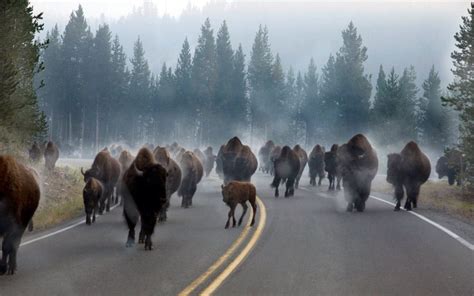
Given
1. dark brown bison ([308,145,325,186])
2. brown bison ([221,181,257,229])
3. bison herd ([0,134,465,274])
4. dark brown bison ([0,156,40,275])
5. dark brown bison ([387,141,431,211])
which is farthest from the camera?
dark brown bison ([308,145,325,186])

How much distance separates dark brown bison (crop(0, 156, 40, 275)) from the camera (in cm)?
845

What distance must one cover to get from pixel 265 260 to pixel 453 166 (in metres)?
29.0

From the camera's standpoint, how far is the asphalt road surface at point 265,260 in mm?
7809

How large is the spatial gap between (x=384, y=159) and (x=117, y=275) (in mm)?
65216

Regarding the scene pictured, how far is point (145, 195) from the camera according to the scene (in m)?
11.0

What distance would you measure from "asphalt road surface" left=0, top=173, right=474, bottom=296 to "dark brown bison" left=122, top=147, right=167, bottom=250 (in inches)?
16.2

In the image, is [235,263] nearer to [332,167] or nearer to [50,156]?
[332,167]

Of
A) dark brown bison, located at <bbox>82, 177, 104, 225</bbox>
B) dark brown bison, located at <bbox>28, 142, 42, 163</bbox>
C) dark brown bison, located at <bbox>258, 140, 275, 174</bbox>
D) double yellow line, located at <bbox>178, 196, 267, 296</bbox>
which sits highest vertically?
dark brown bison, located at <bbox>258, 140, 275, 174</bbox>

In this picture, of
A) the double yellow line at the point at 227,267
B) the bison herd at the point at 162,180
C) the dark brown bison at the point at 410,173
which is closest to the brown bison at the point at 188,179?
the bison herd at the point at 162,180

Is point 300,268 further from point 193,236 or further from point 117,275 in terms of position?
point 193,236

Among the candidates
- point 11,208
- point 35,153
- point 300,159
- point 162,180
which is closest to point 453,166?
point 300,159

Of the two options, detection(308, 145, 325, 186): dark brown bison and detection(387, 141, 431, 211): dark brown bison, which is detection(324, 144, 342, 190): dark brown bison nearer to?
detection(308, 145, 325, 186): dark brown bison

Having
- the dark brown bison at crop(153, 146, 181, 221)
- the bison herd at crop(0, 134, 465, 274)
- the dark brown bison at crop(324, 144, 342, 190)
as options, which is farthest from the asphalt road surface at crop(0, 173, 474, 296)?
the dark brown bison at crop(324, 144, 342, 190)

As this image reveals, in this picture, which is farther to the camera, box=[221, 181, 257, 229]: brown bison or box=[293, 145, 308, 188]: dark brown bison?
box=[293, 145, 308, 188]: dark brown bison
